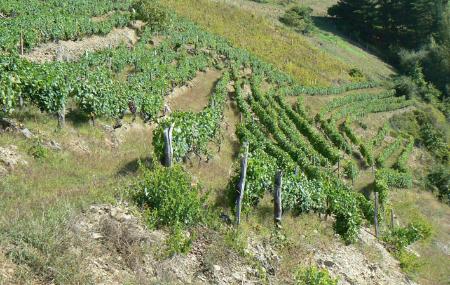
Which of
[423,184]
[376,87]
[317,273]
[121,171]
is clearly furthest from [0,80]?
[376,87]

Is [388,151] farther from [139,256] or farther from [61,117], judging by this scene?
[139,256]

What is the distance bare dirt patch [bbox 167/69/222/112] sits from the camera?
3080cm

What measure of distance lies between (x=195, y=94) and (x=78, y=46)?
9034 mm

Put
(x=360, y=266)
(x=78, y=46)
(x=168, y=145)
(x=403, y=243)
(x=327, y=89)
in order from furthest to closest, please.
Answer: (x=327, y=89) → (x=78, y=46) → (x=403, y=243) → (x=360, y=266) → (x=168, y=145)

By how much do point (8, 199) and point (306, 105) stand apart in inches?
1440

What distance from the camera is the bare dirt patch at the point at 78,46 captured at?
90.8ft

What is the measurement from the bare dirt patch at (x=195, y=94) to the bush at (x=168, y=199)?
17184mm

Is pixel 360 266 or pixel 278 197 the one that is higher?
pixel 278 197

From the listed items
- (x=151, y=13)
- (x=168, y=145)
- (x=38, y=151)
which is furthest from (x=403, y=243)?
(x=151, y=13)

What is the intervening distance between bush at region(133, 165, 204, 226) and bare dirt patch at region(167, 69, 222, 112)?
1718 centimetres

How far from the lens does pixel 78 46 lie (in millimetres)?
32438

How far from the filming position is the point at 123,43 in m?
37.0

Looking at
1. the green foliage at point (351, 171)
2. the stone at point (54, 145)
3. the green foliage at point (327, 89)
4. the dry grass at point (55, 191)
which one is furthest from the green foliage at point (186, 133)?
the green foliage at point (327, 89)

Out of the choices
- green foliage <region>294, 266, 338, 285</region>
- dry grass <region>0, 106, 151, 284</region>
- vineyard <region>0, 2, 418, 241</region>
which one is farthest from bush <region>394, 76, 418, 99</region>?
green foliage <region>294, 266, 338, 285</region>
